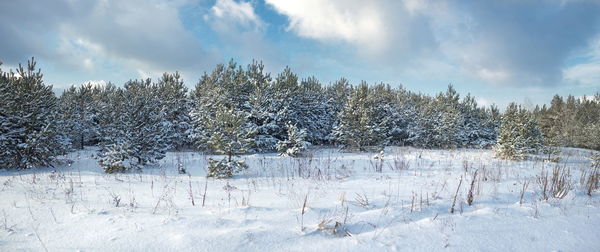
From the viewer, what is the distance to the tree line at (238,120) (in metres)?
9.30

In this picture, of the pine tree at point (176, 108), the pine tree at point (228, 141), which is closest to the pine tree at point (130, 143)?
the pine tree at point (228, 141)

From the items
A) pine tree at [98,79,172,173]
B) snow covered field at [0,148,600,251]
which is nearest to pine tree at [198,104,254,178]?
snow covered field at [0,148,600,251]

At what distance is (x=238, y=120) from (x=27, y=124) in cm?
837

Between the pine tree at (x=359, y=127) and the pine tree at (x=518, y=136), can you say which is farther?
the pine tree at (x=359, y=127)

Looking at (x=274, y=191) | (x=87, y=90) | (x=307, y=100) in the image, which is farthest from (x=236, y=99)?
(x=274, y=191)

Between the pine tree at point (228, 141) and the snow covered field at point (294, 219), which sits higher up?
the pine tree at point (228, 141)

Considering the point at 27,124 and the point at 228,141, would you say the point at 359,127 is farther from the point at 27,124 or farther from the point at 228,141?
the point at 27,124

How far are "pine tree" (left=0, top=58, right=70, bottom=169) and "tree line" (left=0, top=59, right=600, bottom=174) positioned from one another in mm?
32

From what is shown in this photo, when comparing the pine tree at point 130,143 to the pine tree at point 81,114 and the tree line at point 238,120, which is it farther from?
the pine tree at point 81,114

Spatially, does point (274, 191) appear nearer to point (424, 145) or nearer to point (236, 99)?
point (236, 99)

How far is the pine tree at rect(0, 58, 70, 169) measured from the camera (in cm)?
928

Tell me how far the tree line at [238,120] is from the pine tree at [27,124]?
0.11 ft

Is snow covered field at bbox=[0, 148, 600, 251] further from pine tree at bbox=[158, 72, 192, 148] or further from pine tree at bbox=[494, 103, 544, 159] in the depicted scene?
pine tree at bbox=[158, 72, 192, 148]

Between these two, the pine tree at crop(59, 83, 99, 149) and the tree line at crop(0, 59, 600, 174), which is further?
the pine tree at crop(59, 83, 99, 149)
